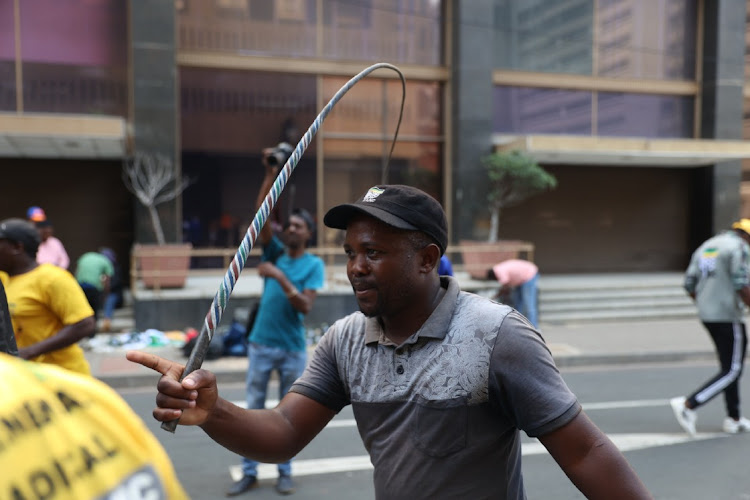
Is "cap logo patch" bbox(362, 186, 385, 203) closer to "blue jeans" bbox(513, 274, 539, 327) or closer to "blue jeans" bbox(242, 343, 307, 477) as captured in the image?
"blue jeans" bbox(242, 343, 307, 477)

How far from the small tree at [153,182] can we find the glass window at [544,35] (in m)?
8.50

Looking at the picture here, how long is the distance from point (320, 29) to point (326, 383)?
14735 mm

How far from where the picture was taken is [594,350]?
34.4ft

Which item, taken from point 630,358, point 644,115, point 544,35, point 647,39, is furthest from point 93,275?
point 647,39

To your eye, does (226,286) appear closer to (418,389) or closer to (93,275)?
(418,389)

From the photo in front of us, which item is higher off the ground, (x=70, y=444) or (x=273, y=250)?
(x=70, y=444)

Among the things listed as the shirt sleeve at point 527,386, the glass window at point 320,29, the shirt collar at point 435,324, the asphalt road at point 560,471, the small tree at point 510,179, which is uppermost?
the glass window at point 320,29

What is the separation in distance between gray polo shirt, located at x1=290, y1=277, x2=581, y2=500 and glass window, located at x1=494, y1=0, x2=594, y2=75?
16077 millimetres

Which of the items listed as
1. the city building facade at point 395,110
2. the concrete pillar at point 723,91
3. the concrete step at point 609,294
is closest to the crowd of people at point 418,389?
the city building facade at point 395,110

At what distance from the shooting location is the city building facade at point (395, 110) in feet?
46.2

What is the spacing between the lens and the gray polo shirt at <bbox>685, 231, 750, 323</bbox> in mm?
6336

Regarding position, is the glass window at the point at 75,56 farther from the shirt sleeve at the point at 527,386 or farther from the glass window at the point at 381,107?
the shirt sleeve at the point at 527,386

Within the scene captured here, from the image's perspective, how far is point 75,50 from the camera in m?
14.2

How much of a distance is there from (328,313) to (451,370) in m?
9.92
